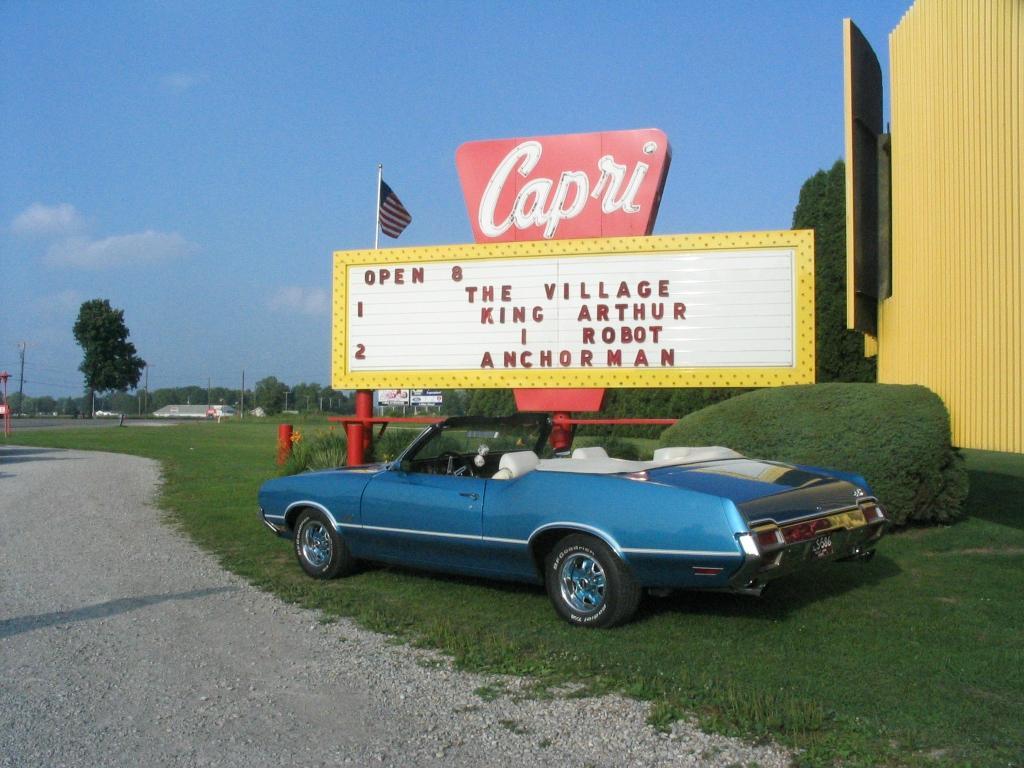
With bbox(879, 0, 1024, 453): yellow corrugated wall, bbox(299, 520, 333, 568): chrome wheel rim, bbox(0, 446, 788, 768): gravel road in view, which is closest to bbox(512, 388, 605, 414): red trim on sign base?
bbox(879, 0, 1024, 453): yellow corrugated wall

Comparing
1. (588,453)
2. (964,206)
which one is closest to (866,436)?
(964,206)

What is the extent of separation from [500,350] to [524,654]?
5860mm

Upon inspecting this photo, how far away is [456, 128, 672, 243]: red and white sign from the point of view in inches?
442

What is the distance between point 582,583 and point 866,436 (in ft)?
15.3

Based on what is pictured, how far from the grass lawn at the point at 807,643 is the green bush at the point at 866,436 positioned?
0.47m

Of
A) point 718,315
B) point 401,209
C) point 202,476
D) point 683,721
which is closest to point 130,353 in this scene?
point 202,476

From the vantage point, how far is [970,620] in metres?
6.29

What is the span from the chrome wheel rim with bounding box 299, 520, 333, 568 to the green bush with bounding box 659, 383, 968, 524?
4470 mm

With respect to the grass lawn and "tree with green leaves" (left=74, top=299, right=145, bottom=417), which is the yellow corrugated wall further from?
"tree with green leaves" (left=74, top=299, right=145, bottom=417)

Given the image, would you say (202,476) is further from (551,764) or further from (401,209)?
(551,764)

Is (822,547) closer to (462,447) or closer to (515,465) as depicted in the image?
(515,465)

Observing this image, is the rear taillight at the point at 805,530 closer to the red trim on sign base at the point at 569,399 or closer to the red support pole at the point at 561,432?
the red support pole at the point at 561,432

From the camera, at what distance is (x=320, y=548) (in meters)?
7.94

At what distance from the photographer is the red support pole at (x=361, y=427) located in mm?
11977
